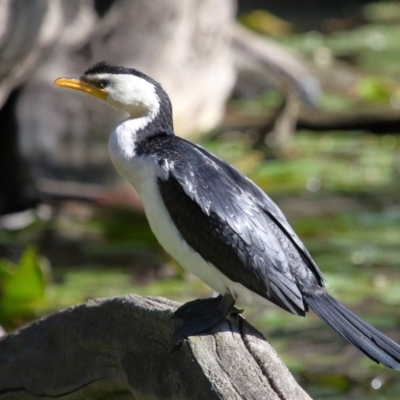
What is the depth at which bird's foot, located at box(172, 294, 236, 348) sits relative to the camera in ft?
7.96

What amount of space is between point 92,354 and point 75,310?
5.2 inches

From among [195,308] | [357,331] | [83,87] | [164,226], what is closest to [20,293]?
[83,87]

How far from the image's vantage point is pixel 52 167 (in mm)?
6020

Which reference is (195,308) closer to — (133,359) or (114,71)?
(133,359)

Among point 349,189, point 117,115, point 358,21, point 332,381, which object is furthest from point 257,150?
point 358,21

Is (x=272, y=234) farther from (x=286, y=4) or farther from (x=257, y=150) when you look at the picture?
(x=286, y=4)

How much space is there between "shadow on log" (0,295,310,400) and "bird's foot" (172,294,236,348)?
2cm

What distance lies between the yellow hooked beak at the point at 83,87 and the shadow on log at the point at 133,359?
55 centimetres

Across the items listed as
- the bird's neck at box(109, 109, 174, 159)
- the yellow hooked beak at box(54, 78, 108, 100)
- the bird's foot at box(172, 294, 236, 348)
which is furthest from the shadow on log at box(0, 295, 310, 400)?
the yellow hooked beak at box(54, 78, 108, 100)

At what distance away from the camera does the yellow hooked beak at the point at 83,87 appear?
2814mm

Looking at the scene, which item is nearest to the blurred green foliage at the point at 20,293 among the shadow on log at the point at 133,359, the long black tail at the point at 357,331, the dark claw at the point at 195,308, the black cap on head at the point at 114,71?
the shadow on log at the point at 133,359

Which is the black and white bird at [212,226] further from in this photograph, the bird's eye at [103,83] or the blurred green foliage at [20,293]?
the blurred green foliage at [20,293]

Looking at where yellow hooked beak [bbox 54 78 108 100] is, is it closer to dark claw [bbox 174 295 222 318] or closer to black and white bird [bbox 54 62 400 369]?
black and white bird [bbox 54 62 400 369]

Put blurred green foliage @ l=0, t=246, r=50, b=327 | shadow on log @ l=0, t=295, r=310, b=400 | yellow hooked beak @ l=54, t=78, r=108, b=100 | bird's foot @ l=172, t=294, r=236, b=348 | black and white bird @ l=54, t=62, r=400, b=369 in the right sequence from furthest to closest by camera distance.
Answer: blurred green foliage @ l=0, t=246, r=50, b=327
yellow hooked beak @ l=54, t=78, r=108, b=100
black and white bird @ l=54, t=62, r=400, b=369
bird's foot @ l=172, t=294, r=236, b=348
shadow on log @ l=0, t=295, r=310, b=400
